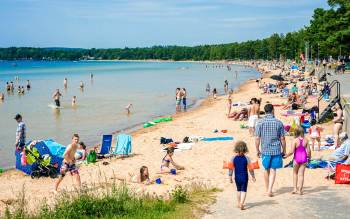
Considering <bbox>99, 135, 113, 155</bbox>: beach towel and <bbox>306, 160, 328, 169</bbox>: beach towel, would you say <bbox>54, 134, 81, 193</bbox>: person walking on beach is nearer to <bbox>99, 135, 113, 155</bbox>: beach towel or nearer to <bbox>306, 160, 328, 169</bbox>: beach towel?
<bbox>99, 135, 113, 155</bbox>: beach towel

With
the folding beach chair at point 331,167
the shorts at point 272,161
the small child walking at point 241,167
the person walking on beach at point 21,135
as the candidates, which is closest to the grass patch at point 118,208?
the small child walking at point 241,167

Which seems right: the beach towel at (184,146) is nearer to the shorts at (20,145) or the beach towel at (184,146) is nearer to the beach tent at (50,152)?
the beach tent at (50,152)

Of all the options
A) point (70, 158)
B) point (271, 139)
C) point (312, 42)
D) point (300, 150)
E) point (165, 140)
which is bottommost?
point (165, 140)

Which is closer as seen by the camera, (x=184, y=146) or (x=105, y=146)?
(x=105, y=146)

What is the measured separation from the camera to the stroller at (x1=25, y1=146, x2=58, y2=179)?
42.7 feet

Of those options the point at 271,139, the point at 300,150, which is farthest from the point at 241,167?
the point at 300,150

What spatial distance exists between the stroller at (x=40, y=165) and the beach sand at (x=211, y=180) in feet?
0.91

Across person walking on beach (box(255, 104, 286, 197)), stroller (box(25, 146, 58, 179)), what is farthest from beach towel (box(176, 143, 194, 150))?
person walking on beach (box(255, 104, 286, 197))

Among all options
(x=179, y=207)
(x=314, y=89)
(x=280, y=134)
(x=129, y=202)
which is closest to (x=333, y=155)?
(x=280, y=134)

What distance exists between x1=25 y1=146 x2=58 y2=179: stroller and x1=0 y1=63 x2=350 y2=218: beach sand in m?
0.28

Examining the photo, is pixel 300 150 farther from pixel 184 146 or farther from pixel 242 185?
pixel 184 146

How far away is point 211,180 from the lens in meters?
11.4

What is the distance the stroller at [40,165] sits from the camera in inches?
512

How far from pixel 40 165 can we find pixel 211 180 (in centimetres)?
499
